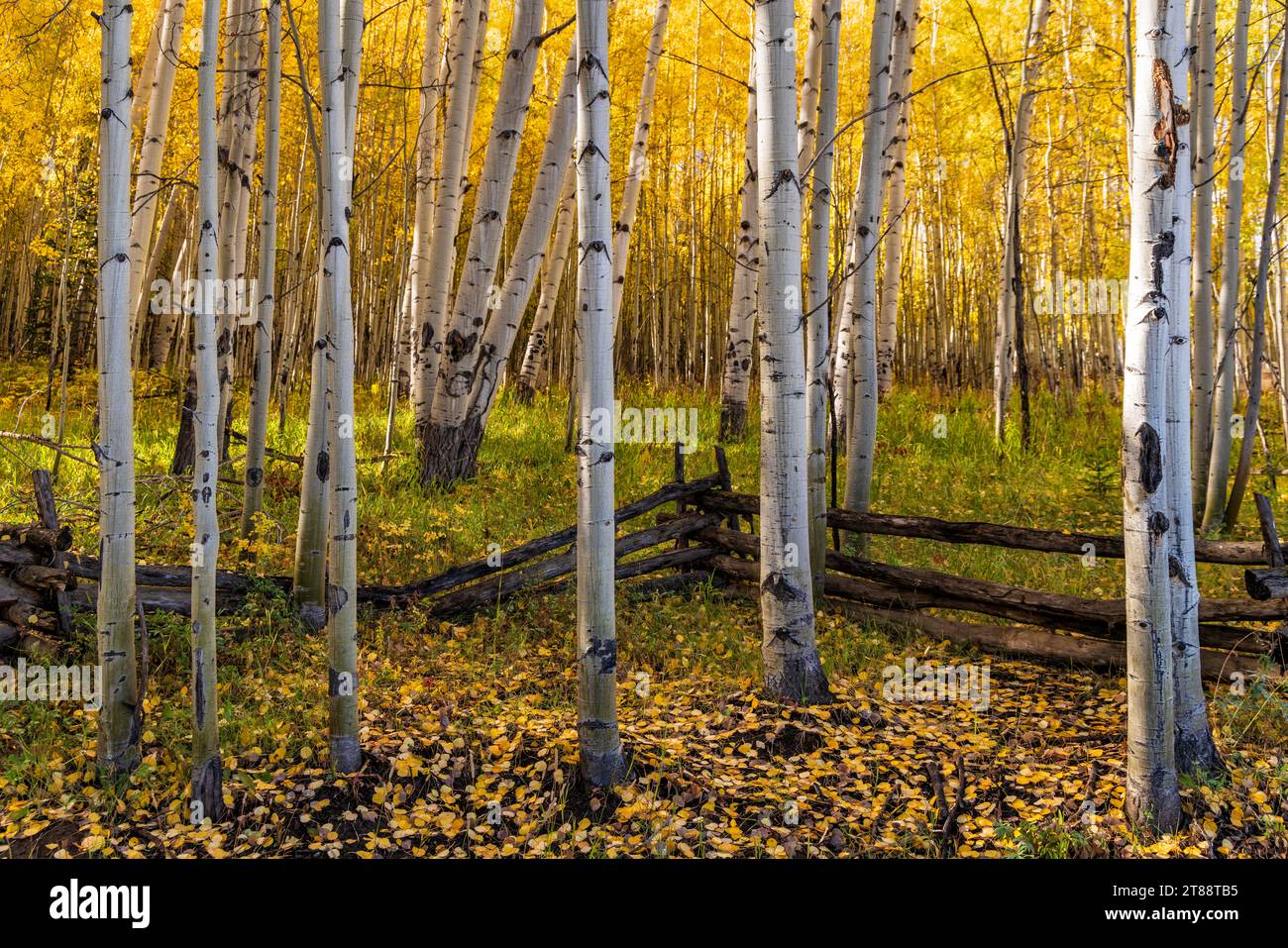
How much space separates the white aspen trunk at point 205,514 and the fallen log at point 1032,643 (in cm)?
354

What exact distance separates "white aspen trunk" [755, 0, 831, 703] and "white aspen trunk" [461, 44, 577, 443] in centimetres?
353

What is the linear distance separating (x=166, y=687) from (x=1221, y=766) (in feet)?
15.1

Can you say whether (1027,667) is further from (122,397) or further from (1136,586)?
(122,397)

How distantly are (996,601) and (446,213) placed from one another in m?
5.08

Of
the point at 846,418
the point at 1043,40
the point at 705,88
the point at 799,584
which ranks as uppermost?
the point at 705,88

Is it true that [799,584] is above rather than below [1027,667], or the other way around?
above

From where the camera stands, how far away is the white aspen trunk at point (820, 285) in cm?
527

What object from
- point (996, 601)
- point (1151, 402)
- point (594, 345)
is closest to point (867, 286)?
point (996, 601)

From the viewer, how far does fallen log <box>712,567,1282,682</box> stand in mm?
4543

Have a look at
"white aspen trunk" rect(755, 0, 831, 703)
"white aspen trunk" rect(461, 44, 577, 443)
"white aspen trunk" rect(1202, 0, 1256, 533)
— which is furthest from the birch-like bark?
"white aspen trunk" rect(1202, 0, 1256, 533)

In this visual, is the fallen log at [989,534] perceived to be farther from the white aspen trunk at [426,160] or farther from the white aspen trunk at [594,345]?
the white aspen trunk at [426,160]

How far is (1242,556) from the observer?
471cm

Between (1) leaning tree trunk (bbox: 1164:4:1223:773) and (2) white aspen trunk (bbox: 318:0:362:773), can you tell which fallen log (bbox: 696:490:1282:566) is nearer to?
(1) leaning tree trunk (bbox: 1164:4:1223:773)
